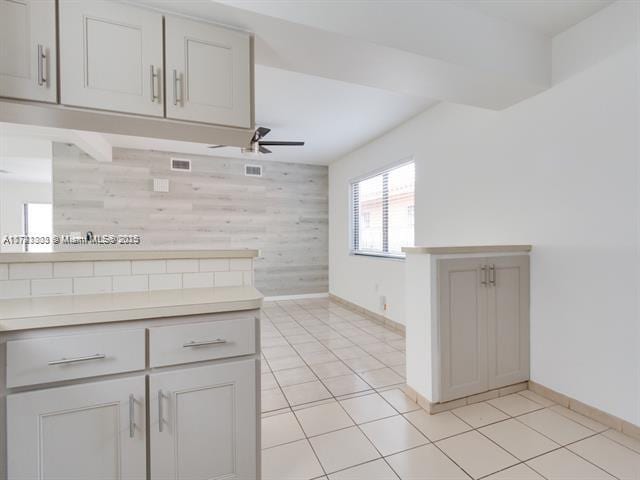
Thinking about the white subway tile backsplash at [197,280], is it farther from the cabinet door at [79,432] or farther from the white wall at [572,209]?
the white wall at [572,209]

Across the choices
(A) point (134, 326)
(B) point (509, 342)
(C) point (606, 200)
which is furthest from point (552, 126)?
(A) point (134, 326)

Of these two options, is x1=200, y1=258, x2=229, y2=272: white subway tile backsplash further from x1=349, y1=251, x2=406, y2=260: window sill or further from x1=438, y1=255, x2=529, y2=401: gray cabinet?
x1=349, y1=251, x2=406, y2=260: window sill

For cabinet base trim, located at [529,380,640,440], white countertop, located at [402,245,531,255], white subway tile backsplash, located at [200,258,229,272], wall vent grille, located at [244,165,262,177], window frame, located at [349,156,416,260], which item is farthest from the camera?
wall vent grille, located at [244,165,262,177]

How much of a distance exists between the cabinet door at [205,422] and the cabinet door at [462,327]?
53.5 inches

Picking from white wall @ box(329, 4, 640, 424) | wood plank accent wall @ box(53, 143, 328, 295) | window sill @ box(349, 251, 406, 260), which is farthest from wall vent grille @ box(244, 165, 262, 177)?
white wall @ box(329, 4, 640, 424)

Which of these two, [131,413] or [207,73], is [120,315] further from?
[207,73]

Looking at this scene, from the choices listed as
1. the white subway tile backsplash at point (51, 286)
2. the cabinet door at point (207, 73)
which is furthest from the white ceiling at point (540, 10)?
the white subway tile backsplash at point (51, 286)

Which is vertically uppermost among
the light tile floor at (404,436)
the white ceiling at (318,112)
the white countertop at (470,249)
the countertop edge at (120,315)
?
the white ceiling at (318,112)

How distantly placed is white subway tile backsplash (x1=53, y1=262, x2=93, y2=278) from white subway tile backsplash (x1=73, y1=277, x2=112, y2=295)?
2 cm

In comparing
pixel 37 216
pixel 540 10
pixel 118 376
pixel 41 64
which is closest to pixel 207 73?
pixel 41 64

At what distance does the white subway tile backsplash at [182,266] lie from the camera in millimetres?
1650

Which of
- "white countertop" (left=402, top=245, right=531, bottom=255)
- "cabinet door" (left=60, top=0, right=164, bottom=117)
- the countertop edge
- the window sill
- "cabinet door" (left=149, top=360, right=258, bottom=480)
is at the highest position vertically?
"cabinet door" (left=60, top=0, right=164, bottom=117)

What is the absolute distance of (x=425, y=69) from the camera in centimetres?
207

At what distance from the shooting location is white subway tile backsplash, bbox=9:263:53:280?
1431 millimetres
